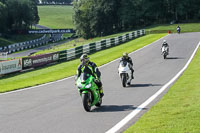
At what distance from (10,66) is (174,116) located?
2084 centimetres

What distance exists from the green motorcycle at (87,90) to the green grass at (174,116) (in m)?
1.90

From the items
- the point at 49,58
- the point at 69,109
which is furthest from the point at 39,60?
the point at 69,109

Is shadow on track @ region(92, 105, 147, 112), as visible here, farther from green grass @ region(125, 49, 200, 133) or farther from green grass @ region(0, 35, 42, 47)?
green grass @ region(0, 35, 42, 47)

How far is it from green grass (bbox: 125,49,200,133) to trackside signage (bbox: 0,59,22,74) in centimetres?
1728

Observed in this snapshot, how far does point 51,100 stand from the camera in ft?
43.6

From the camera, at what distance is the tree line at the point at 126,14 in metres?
101

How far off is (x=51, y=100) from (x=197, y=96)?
17.9ft

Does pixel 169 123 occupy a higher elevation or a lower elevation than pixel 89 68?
lower

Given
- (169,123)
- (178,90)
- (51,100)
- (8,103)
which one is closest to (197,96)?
(178,90)

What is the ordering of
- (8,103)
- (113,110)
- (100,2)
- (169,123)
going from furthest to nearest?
(100,2) → (8,103) → (113,110) → (169,123)

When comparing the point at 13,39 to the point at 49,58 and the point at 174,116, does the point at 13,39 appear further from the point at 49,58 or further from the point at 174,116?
the point at 174,116

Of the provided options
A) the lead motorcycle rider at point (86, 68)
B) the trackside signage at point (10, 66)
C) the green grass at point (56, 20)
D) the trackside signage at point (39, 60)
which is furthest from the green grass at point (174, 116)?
the green grass at point (56, 20)

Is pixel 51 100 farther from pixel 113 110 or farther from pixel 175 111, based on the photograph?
pixel 175 111

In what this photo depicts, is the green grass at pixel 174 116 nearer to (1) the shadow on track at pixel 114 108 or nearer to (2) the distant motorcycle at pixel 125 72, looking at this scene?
(1) the shadow on track at pixel 114 108
